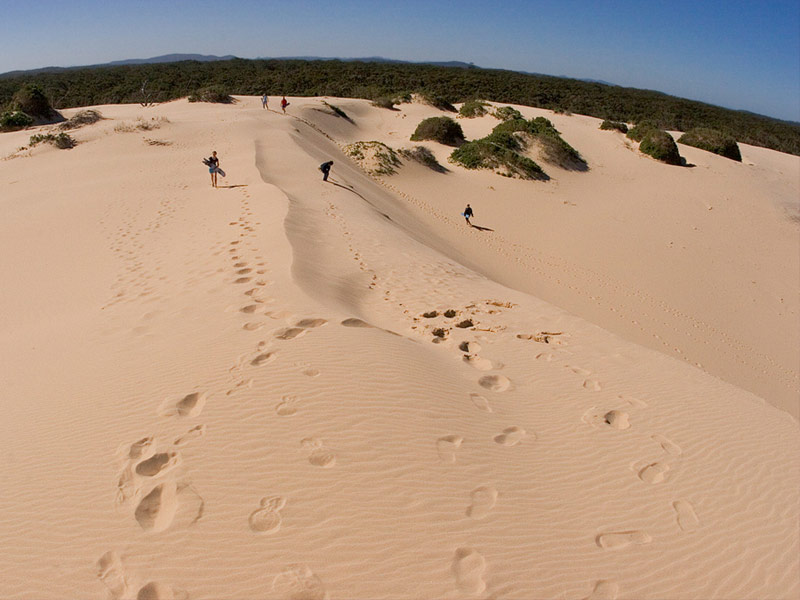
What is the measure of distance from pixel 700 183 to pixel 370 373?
2276 cm

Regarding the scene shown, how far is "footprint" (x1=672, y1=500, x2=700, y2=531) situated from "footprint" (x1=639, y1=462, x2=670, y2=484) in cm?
23

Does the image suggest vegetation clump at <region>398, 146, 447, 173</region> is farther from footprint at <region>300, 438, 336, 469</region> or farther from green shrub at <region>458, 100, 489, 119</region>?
footprint at <region>300, 438, 336, 469</region>

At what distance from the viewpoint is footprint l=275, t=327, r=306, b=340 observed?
4789mm

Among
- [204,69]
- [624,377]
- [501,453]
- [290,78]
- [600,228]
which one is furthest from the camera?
[204,69]

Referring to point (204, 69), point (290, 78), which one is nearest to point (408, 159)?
point (290, 78)

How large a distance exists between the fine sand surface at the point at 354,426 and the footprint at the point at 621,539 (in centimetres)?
2

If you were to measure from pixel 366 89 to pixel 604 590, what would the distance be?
1810 inches

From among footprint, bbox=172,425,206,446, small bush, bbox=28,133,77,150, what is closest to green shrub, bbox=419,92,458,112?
small bush, bbox=28,133,77,150

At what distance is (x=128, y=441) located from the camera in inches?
132

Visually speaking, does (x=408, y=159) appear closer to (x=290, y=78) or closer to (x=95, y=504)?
(x=95, y=504)

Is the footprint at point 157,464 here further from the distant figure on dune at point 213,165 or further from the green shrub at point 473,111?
the green shrub at point 473,111

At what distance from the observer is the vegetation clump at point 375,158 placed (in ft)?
64.1

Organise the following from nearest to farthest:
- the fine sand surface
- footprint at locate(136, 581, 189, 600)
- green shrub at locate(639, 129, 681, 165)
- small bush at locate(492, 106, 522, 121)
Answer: footprint at locate(136, 581, 189, 600) → the fine sand surface → green shrub at locate(639, 129, 681, 165) → small bush at locate(492, 106, 522, 121)

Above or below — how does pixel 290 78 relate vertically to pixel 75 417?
above
